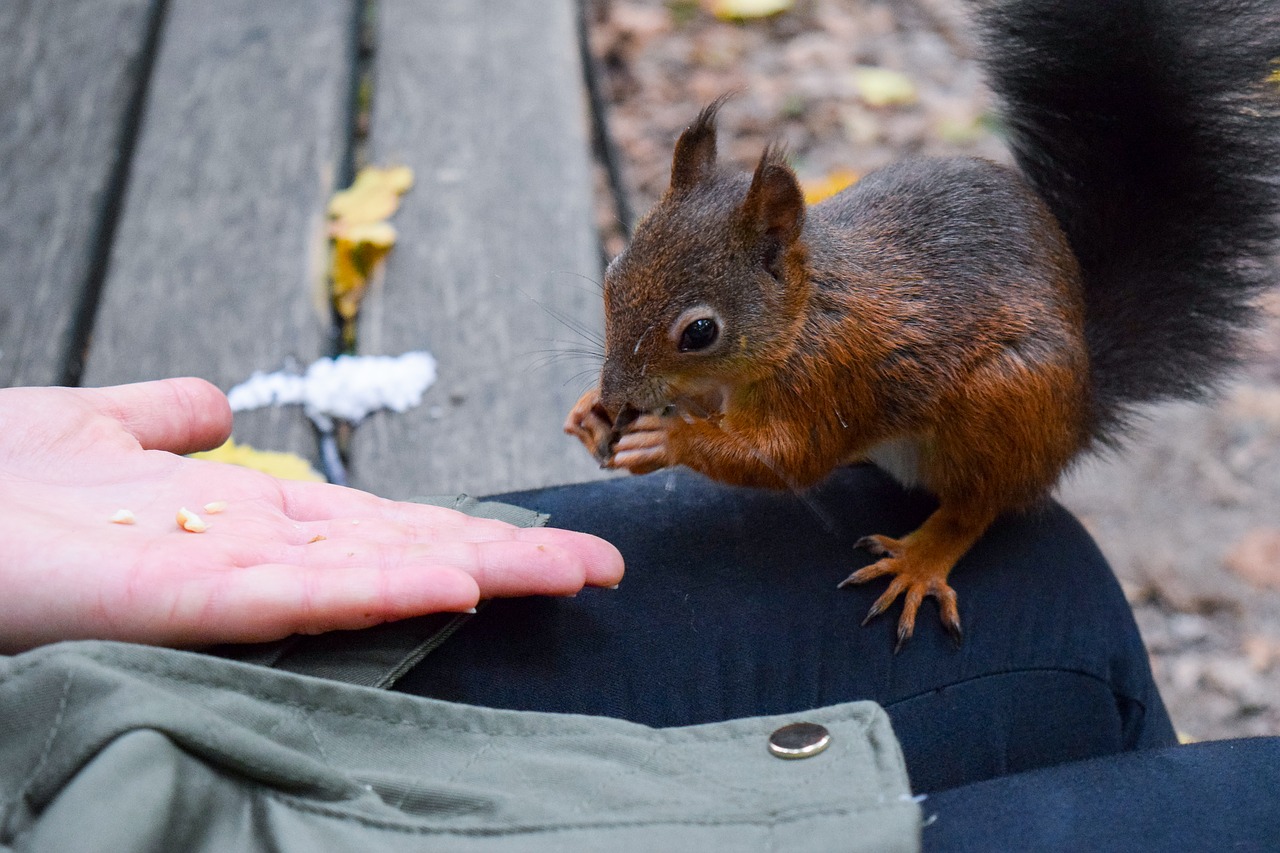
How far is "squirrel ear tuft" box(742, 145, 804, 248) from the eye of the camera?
1.24m

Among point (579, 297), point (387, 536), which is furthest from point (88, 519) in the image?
point (579, 297)

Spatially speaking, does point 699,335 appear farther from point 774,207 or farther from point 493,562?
point 493,562

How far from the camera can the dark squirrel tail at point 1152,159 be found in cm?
123

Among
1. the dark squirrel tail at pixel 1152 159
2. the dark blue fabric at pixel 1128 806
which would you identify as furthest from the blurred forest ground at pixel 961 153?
the dark blue fabric at pixel 1128 806

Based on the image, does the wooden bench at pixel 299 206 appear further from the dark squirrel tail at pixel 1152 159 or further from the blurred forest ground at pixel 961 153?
the dark squirrel tail at pixel 1152 159

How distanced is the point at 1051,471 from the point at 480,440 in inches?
28.6

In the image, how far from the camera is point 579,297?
64.9 inches

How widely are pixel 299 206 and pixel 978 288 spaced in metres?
1.05

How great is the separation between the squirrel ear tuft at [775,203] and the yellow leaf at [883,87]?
187 centimetres

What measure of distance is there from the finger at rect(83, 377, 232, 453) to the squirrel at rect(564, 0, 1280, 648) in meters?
0.42

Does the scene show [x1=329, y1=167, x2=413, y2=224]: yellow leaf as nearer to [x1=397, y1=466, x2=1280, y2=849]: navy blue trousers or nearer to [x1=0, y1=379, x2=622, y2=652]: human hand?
[x1=0, y1=379, x2=622, y2=652]: human hand

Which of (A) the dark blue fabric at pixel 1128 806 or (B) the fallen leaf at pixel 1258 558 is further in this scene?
(B) the fallen leaf at pixel 1258 558

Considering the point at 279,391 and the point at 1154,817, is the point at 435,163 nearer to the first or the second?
the point at 279,391

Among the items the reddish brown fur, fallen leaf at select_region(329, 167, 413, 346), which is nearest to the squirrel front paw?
the reddish brown fur
